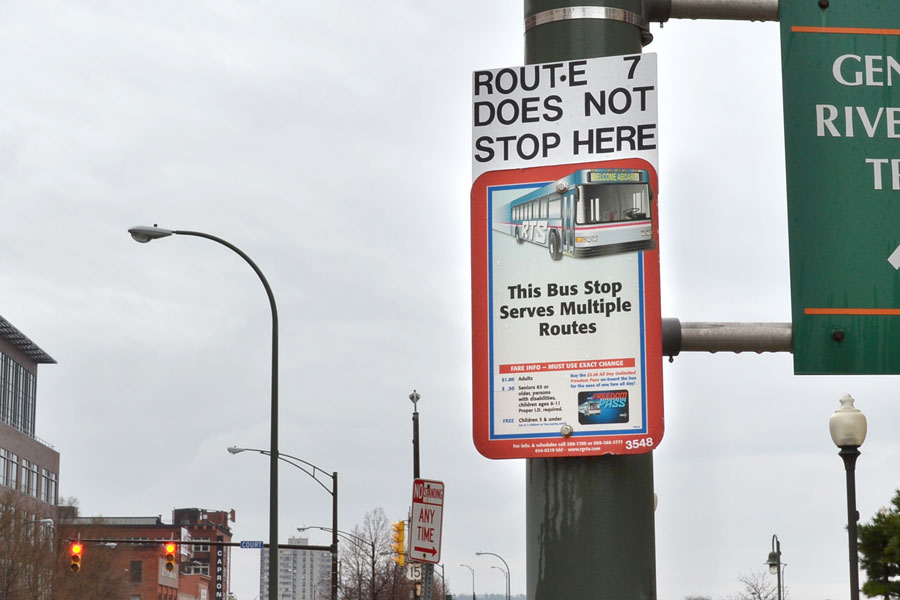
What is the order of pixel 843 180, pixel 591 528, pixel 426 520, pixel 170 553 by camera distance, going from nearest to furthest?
pixel 591 528, pixel 843 180, pixel 426 520, pixel 170 553

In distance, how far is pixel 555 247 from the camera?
3.64 m

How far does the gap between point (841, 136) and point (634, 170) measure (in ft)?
2.66

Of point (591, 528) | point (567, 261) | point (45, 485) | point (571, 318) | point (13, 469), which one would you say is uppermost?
point (13, 469)

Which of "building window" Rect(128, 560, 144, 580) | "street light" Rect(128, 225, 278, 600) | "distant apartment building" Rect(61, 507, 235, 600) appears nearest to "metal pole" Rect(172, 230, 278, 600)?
"street light" Rect(128, 225, 278, 600)

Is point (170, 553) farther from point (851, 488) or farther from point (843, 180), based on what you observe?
point (843, 180)

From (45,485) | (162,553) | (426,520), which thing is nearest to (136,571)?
(162,553)

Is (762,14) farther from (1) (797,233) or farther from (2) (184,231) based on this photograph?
(2) (184,231)

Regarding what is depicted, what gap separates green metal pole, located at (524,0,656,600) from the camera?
3482 millimetres

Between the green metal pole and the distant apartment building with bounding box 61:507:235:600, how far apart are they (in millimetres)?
79858

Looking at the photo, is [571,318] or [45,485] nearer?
[571,318]

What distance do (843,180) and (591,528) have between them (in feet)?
4.61

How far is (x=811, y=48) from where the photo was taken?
407 cm

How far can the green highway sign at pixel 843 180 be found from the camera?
3.89m

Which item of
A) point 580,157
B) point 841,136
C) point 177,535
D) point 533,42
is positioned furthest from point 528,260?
point 177,535
